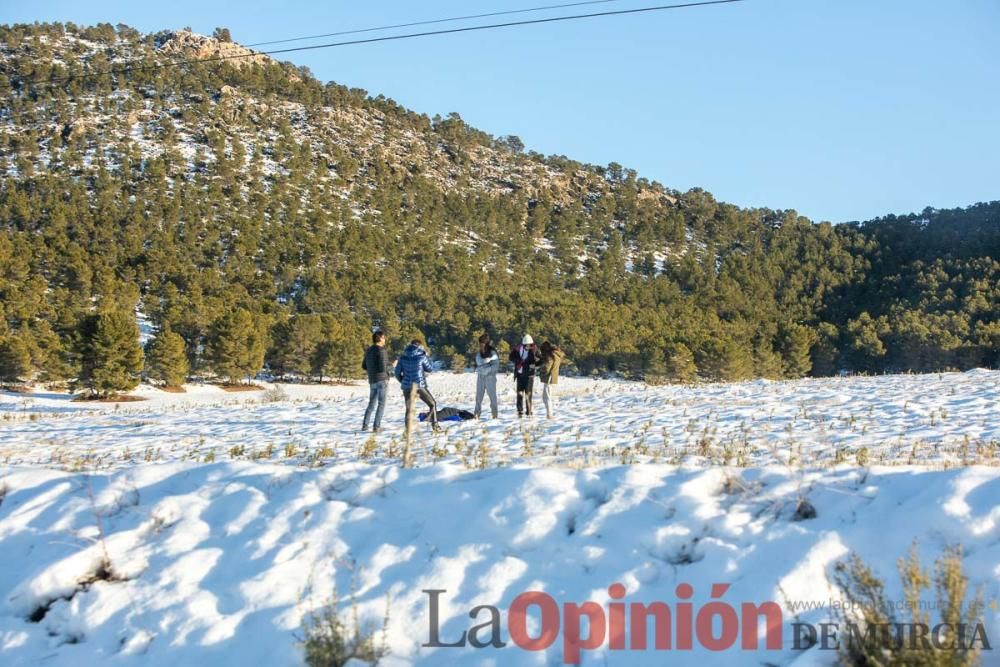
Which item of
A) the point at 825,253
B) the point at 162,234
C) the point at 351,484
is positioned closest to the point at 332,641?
the point at 351,484

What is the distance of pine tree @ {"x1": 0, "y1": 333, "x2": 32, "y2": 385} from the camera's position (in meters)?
39.6

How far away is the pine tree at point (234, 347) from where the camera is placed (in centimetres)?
4800

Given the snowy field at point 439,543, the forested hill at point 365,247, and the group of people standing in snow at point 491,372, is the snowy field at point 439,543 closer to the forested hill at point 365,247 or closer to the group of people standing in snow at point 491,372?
the group of people standing in snow at point 491,372

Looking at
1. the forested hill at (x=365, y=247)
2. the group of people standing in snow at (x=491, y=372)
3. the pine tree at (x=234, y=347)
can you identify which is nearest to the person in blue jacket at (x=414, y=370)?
the group of people standing in snow at (x=491, y=372)

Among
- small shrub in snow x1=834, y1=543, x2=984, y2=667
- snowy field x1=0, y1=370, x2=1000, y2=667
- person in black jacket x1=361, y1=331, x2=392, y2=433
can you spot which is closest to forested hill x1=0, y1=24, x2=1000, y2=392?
person in black jacket x1=361, y1=331, x2=392, y2=433

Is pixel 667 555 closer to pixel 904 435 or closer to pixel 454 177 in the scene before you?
pixel 904 435

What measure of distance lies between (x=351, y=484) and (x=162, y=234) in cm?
7415

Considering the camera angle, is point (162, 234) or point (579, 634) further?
point (162, 234)

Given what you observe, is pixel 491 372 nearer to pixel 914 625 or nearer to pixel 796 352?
pixel 914 625

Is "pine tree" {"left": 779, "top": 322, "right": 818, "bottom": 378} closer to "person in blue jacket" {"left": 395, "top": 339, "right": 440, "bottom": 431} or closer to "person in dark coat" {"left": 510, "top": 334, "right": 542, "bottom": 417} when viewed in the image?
"person in dark coat" {"left": 510, "top": 334, "right": 542, "bottom": 417}

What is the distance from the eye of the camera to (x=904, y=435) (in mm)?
9289

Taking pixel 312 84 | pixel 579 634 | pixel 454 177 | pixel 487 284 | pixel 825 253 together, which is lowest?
pixel 579 634

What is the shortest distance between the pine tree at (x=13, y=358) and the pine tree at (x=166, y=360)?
636 centimetres

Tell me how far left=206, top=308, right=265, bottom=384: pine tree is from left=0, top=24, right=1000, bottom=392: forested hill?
0.17 meters
